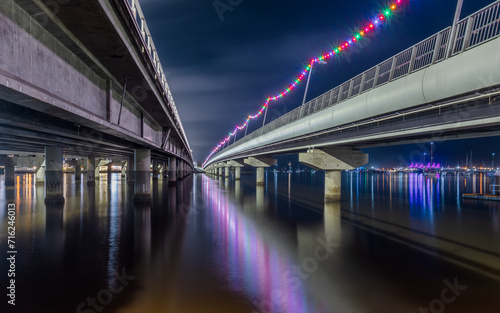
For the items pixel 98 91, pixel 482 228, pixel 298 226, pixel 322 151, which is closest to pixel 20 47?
pixel 98 91

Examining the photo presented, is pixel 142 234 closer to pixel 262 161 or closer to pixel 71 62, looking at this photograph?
pixel 71 62

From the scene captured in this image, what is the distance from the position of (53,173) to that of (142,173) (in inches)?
327

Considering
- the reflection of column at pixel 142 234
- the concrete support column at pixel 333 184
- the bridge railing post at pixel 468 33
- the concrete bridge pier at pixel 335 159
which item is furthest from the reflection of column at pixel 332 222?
the bridge railing post at pixel 468 33

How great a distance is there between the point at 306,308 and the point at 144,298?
476 cm

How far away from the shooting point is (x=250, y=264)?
13.9m

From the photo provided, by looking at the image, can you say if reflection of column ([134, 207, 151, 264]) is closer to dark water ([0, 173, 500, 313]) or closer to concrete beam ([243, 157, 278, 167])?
dark water ([0, 173, 500, 313])

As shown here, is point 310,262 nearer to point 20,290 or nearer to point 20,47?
point 20,290

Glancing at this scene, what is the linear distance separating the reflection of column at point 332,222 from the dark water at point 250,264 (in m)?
0.13

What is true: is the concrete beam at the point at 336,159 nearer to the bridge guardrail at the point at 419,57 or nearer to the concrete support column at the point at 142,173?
the bridge guardrail at the point at 419,57

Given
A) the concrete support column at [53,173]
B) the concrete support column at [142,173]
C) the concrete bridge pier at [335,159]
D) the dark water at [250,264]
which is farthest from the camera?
the concrete bridge pier at [335,159]

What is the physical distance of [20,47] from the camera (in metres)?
8.14

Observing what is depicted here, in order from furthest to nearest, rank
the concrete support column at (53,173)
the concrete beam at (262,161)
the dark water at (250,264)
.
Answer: the concrete beam at (262,161), the concrete support column at (53,173), the dark water at (250,264)

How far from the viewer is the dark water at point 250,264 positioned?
978 centimetres

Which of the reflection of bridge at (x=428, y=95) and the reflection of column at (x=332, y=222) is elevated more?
the reflection of bridge at (x=428, y=95)
